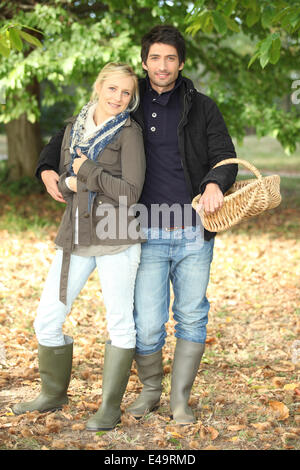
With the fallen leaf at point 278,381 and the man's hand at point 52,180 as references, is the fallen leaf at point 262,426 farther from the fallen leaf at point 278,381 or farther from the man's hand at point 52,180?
the man's hand at point 52,180

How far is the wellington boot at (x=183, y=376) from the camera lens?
11.5 feet

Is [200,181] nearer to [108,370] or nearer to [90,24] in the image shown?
[108,370]

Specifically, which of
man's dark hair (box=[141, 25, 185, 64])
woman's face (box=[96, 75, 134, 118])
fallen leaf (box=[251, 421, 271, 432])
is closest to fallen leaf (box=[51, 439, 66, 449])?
fallen leaf (box=[251, 421, 271, 432])

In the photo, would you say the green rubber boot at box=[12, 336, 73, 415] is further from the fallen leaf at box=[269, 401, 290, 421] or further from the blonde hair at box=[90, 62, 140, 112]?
the blonde hair at box=[90, 62, 140, 112]

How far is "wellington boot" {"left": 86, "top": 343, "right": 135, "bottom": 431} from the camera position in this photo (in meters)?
3.34

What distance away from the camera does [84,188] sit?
3.18 metres

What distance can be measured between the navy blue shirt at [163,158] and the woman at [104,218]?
14 centimetres

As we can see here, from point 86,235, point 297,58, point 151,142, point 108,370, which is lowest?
point 108,370

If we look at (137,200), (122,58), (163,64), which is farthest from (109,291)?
(122,58)

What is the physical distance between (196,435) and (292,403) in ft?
2.63

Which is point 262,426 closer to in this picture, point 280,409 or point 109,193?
point 280,409

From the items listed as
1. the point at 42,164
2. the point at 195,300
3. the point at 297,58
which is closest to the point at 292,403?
the point at 195,300

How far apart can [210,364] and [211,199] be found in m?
1.89

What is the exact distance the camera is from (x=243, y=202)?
3.11m
